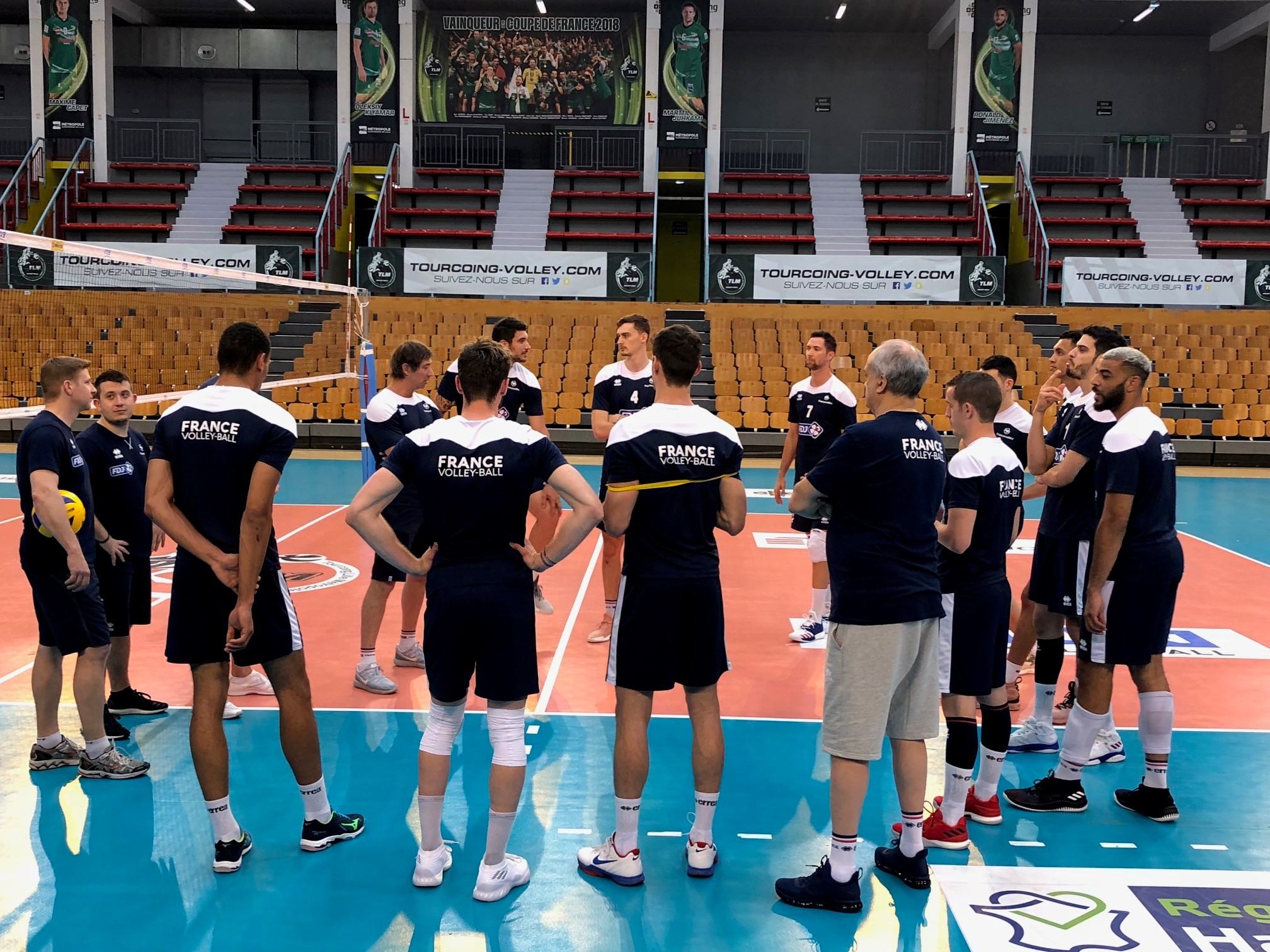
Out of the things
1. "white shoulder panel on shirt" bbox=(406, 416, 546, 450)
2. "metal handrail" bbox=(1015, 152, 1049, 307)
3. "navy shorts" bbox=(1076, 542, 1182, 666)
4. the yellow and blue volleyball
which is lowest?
"navy shorts" bbox=(1076, 542, 1182, 666)

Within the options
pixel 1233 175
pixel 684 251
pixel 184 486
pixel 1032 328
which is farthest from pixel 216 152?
pixel 184 486

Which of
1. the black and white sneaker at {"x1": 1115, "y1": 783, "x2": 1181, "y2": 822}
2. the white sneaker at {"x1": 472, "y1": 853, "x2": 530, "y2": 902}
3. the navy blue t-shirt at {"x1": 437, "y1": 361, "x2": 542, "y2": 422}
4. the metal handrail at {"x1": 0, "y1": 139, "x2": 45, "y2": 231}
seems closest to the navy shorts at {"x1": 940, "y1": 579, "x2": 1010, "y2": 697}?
the black and white sneaker at {"x1": 1115, "y1": 783, "x2": 1181, "y2": 822}

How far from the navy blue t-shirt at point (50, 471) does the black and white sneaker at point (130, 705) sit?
1107 mm

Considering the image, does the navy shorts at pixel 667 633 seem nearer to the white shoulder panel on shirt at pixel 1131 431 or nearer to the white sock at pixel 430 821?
the white sock at pixel 430 821

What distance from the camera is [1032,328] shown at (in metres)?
19.7

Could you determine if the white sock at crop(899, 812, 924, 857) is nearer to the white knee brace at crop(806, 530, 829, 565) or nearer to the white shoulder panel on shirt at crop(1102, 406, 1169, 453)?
the white shoulder panel on shirt at crop(1102, 406, 1169, 453)

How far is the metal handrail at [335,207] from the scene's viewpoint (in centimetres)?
2250

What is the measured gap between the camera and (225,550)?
12.4 ft

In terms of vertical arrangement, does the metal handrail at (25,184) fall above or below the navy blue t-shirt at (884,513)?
above

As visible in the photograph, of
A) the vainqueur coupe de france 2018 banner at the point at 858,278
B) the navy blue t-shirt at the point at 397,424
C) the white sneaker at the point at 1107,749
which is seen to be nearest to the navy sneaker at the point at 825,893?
the white sneaker at the point at 1107,749

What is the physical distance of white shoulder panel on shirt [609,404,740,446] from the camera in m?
3.70

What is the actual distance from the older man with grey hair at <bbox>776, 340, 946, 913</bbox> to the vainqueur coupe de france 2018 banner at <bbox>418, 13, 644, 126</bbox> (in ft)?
77.4

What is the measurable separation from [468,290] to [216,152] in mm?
13538

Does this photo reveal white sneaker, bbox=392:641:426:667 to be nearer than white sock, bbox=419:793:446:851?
No
